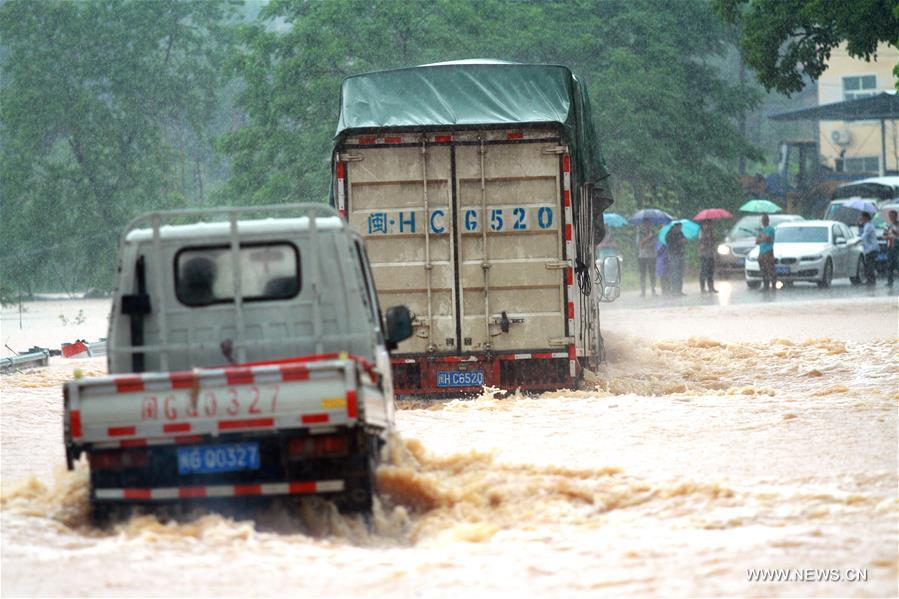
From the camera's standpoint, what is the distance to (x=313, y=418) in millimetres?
8070

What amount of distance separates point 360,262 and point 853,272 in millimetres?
30925

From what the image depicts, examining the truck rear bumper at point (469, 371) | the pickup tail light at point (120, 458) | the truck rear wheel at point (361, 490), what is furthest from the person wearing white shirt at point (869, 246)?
→ the pickup tail light at point (120, 458)

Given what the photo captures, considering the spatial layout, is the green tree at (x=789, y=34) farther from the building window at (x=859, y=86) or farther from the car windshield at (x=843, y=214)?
the building window at (x=859, y=86)

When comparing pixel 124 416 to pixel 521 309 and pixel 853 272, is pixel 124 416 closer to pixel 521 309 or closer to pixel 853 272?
pixel 521 309

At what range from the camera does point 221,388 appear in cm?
811

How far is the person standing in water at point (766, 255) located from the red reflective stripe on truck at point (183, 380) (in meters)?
27.8

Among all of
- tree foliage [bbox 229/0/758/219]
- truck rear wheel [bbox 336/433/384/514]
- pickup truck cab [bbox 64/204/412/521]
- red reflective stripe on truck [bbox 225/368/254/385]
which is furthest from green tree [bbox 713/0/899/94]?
red reflective stripe on truck [bbox 225/368/254/385]

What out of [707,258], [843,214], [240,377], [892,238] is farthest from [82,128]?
[240,377]

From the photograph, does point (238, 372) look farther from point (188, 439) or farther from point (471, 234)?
point (471, 234)

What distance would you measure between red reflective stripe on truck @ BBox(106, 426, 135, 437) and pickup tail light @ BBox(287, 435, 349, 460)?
831 mm

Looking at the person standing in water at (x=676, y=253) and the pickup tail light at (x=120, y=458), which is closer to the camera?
the pickup tail light at (x=120, y=458)

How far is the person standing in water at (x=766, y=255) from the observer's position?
3491 centimetres

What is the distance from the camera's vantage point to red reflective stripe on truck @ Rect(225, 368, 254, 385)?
809cm

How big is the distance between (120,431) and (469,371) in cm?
721
